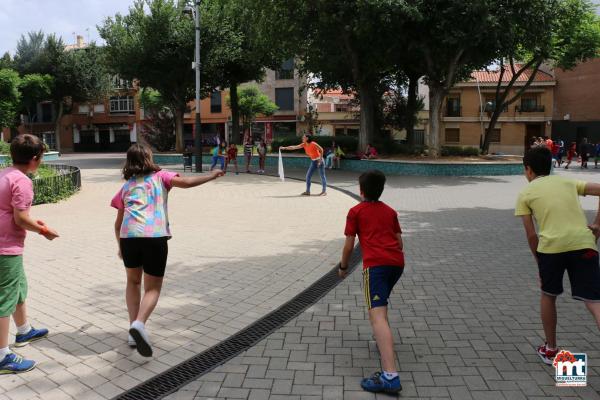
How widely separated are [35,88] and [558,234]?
168 ft

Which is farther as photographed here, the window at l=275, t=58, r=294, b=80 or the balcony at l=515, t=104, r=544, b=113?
the window at l=275, t=58, r=294, b=80

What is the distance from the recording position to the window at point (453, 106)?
4850 cm

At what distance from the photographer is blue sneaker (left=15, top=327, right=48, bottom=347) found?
4109mm

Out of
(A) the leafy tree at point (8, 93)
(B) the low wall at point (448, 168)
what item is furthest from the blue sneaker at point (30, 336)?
(A) the leafy tree at point (8, 93)

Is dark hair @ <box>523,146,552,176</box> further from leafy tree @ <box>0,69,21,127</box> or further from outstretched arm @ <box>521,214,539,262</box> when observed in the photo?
leafy tree @ <box>0,69,21,127</box>

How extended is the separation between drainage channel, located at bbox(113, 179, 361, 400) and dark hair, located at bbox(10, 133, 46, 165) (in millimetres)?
1792

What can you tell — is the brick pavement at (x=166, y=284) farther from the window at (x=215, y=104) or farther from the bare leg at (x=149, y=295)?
the window at (x=215, y=104)

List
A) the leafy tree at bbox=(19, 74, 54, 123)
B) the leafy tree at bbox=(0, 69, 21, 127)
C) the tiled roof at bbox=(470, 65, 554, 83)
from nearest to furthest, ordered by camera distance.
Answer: the leafy tree at bbox=(0, 69, 21, 127)
the tiled roof at bbox=(470, 65, 554, 83)
the leafy tree at bbox=(19, 74, 54, 123)

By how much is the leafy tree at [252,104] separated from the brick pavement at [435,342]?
129 feet

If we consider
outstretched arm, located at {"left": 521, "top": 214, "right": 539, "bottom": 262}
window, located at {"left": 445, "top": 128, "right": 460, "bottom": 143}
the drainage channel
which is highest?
window, located at {"left": 445, "top": 128, "right": 460, "bottom": 143}

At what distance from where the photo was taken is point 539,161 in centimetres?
367

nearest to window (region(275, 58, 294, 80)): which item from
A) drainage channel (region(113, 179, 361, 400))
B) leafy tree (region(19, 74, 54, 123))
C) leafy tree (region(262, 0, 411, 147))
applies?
leafy tree (region(19, 74, 54, 123))

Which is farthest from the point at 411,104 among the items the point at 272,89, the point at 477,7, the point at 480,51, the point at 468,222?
the point at 272,89

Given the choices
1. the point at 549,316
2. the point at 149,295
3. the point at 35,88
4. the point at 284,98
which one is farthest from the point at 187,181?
the point at 35,88
